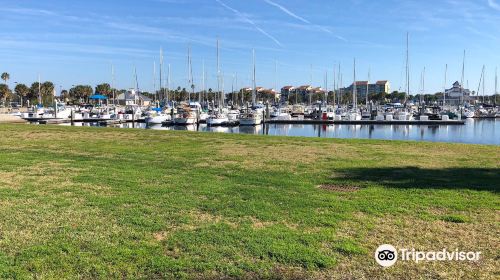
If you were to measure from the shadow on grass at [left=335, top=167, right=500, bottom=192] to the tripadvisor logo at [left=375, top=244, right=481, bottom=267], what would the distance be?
4073 millimetres

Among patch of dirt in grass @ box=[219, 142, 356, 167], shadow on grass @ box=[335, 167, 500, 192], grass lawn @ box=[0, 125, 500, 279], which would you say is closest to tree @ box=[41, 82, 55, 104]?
patch of dirt in grass @ box=[219, 142, 356, 167]

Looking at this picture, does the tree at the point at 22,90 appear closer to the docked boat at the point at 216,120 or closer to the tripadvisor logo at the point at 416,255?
the docked boat at the point at 216,120

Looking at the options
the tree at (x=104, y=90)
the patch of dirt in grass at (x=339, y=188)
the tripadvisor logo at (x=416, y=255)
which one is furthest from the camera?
the tree at (x=104, y=90)

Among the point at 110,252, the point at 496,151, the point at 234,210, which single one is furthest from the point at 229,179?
the point at 496,151

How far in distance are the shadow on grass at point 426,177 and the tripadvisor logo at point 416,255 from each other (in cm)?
407

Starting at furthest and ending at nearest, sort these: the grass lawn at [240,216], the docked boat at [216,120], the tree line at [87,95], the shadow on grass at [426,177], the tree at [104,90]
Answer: the tree at [104,90]
the tree line at [87,95]
the docked boat at [216,120]
the shadow on grass at [426,177]
the grass lawn at [240,216]

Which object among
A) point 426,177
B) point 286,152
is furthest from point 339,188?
point 286,152

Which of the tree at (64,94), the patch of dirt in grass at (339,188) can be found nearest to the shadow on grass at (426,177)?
the patch of dirt in grass at (339,188)

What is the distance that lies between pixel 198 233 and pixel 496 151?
14417mm

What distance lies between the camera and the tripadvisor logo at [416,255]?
5086 millimetres

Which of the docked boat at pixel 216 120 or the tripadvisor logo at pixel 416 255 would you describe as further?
the docked boat at pixel 216 120

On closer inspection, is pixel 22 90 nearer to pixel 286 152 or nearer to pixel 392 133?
pixel 392 133

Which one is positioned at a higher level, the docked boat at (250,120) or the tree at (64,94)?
the tree at (64,94)

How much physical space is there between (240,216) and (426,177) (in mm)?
5715
